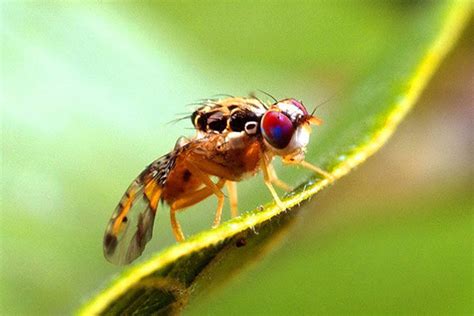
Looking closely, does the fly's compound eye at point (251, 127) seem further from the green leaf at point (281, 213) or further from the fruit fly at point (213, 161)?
the green leaf at point (281, 213)

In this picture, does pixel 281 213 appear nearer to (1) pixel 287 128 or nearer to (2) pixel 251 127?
(1) pixel 287 128

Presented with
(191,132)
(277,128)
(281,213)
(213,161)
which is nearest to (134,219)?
(213,161)

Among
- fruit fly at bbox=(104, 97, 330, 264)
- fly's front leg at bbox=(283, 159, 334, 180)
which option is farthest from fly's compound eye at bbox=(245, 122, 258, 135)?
fly's front leg at bbox=(283, 159, 334, 180)

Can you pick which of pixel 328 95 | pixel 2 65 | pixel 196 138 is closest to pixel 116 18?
pixel 2 65

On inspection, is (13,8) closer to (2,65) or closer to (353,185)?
(2,65)

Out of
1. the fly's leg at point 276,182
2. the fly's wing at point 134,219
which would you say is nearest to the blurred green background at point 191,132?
the fly's leg at point 276,182

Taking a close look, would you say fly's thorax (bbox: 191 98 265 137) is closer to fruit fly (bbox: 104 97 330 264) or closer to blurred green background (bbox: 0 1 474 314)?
fruit fly (bbox: 104 97 330 264)
